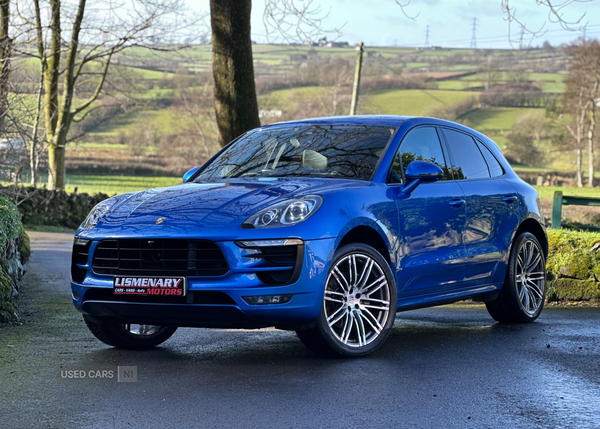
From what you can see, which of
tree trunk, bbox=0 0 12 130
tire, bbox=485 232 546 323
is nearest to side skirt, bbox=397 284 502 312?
tire, bbox=485 232 546 323

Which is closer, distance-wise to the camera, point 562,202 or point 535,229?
point 535,229

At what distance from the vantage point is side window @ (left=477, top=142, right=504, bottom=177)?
8047 mm

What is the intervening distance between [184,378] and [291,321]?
77 centimetres

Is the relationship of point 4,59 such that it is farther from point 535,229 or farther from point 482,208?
point 535,229

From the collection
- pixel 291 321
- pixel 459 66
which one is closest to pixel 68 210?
pixel 291 321

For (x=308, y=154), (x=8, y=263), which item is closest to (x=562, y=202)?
(x=308, y=154)

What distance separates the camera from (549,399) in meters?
4.96

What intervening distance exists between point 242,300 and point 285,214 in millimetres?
637

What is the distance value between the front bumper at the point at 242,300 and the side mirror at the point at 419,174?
3.47 feet

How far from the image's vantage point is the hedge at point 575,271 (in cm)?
1018

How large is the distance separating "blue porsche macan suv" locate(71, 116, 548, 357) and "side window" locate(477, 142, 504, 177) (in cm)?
20

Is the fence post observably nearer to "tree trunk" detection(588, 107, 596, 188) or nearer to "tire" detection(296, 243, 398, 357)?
"tire" detection(296, 243, 398, 357)

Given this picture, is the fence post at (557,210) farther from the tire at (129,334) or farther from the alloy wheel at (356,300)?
the tire at (129,334)

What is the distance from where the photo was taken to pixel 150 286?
18.5 feet
